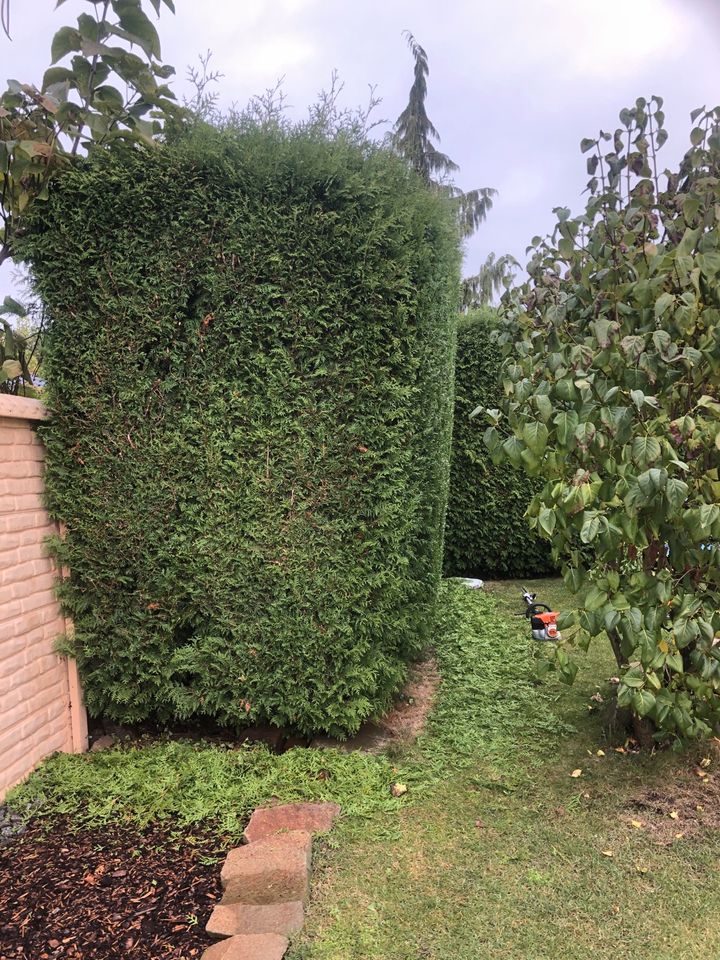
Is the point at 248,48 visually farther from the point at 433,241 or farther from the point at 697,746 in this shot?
the point at 697,746

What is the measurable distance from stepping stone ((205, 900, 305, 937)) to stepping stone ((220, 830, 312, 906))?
0.04 m

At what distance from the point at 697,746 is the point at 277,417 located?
97.7 inches

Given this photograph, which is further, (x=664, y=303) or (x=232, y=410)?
(x=232, y=410)

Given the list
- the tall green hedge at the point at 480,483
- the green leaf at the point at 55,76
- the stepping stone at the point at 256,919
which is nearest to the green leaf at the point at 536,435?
the stepping stone at the point at 256,919

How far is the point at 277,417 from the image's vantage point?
300 cm

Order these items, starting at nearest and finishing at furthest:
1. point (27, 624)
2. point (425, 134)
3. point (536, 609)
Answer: point (27, 624) < point (536, 609) < point (425, 134)

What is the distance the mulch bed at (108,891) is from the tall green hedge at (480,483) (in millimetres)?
4652

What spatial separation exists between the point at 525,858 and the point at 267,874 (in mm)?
969

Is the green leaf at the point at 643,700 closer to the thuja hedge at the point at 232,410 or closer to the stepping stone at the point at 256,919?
the thuja hedge at the point at 232,410

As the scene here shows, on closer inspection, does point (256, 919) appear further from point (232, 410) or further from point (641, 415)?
point (641, 415)

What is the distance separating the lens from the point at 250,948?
73.2 inches

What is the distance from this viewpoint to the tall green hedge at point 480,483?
6547 mm

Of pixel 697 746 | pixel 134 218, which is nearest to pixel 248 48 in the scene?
pixel 134 218

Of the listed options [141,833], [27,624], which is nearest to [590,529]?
[141,833]
